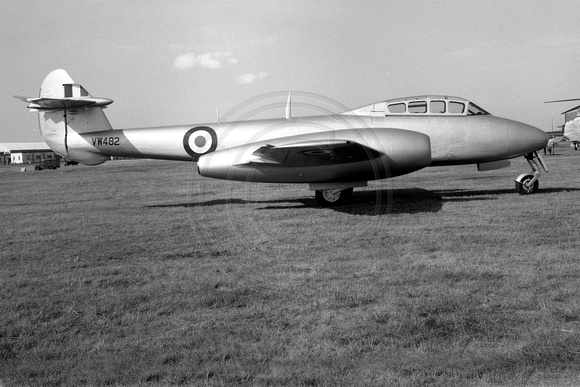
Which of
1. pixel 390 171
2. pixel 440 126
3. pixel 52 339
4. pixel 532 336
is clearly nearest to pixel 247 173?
pixel 390 171

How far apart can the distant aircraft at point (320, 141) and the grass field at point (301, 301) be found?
1574 millimetres

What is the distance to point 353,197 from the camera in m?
13.5

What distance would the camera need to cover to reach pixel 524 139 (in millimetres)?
12320

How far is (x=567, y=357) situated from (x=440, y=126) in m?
9.29

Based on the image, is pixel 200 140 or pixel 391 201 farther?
pixel 200 140

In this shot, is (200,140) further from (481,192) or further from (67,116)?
(481,192)

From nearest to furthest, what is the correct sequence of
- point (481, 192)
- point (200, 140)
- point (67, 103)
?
point (200, 140) → point (67, 103) → point (481, 192)

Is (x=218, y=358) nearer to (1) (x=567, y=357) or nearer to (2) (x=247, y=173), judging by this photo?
(1) (x=567, y=357)

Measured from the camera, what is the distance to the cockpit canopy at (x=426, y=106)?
486 inches

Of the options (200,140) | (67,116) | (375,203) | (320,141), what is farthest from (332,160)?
(67,116)

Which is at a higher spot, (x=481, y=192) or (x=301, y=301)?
(x=481, y=192)

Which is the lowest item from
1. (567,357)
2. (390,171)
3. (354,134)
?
(567,357)

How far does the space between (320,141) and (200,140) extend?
411cm

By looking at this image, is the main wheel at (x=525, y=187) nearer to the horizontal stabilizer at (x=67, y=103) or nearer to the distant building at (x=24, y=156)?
the horizontal stabilizer at (x=67, y=103)
